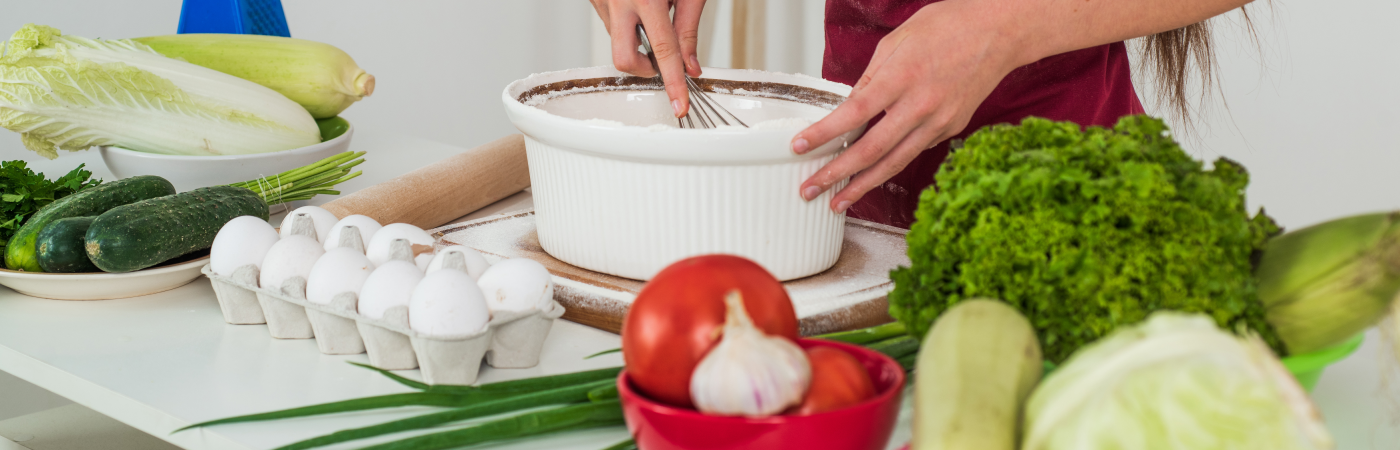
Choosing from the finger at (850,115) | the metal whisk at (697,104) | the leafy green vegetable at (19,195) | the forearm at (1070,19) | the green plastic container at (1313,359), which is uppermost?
the forearm at (1070,19)

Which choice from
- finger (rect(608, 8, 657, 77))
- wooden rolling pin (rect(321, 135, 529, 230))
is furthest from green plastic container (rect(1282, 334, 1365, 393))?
wooden rolling pin (rect(321, 135, 529, 230))

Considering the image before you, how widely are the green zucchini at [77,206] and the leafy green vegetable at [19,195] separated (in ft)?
0.06

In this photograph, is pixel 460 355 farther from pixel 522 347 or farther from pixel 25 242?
pixel 25 242

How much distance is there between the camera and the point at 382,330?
80cm

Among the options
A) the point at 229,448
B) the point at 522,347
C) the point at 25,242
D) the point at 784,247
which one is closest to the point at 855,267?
the point at 784,247

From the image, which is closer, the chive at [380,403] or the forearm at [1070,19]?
the chive at [380,403]

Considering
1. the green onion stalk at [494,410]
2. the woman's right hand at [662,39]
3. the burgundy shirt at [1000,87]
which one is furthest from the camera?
the burgundy shirt at [1000,87]

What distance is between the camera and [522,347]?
835 millimetres

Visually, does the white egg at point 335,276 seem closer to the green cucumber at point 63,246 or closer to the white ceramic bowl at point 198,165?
the green cucumber at point 63,246

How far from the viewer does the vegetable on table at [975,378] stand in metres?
Result: 0.51

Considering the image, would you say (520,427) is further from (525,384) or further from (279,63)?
(279,63)

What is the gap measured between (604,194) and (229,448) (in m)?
0.42

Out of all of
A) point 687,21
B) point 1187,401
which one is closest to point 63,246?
point 687,21

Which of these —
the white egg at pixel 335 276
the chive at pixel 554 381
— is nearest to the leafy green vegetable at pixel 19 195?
the white egg at pixel 335 276
